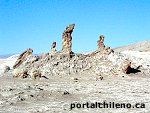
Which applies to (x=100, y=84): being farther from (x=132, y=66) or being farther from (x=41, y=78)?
(x=132, y=66)

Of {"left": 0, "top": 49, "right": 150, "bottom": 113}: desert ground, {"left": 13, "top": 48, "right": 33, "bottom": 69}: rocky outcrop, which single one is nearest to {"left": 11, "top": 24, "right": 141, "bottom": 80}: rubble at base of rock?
{"left": 13, "top": 48, "right": 33, "bottom": 69}: rocky outcrop

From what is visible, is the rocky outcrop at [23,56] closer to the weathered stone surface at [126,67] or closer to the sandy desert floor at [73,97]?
the weathered stone surface at [126,67]

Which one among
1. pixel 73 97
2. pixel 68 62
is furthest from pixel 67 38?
pixel 73 97


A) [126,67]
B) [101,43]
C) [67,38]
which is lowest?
[126,67]

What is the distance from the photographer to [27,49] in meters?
50.5

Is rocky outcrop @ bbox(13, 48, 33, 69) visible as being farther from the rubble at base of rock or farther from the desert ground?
the desert ground

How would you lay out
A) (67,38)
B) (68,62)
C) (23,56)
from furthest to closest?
1. (23,56)
2. (67,38)
3. (68,62)

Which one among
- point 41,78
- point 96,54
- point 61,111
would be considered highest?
point 96,54

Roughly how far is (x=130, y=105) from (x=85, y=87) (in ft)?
34.2

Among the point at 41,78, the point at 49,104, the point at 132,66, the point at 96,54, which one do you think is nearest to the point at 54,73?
the point at 41,78

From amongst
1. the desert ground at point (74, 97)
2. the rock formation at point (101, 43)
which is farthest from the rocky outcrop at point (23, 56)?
the desert ground at point (74, 97)

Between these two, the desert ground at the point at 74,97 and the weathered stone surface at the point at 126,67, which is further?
the weathered stone surface at the point at 126,67

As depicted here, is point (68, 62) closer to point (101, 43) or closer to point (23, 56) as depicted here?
point (101, 43)

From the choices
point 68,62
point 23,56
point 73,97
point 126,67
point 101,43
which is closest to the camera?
point 73,97
